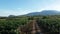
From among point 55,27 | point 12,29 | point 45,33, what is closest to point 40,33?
point 45,33

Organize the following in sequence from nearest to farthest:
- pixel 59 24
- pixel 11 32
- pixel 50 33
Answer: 1. pixel 11 32
2. pixel 50 33
3. pixel 59 24

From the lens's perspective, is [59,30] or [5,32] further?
[59,30]

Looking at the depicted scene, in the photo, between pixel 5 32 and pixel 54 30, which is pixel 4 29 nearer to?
pixel 5 32

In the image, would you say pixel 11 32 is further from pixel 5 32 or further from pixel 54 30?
pixel 54 30

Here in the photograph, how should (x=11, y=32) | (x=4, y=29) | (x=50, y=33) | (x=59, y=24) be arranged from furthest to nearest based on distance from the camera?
1. (x=59, y=24)
2. (x=50, y=33)
3. (x=4, y=29)
4. (x=11, y=32)

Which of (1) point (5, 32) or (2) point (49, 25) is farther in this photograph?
(2) point (49, 25)

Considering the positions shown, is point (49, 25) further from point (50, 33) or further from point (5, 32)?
point (5, 32)

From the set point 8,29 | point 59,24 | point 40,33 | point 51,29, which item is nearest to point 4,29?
point 8,29

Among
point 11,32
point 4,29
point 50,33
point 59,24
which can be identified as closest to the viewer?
point 11,32
